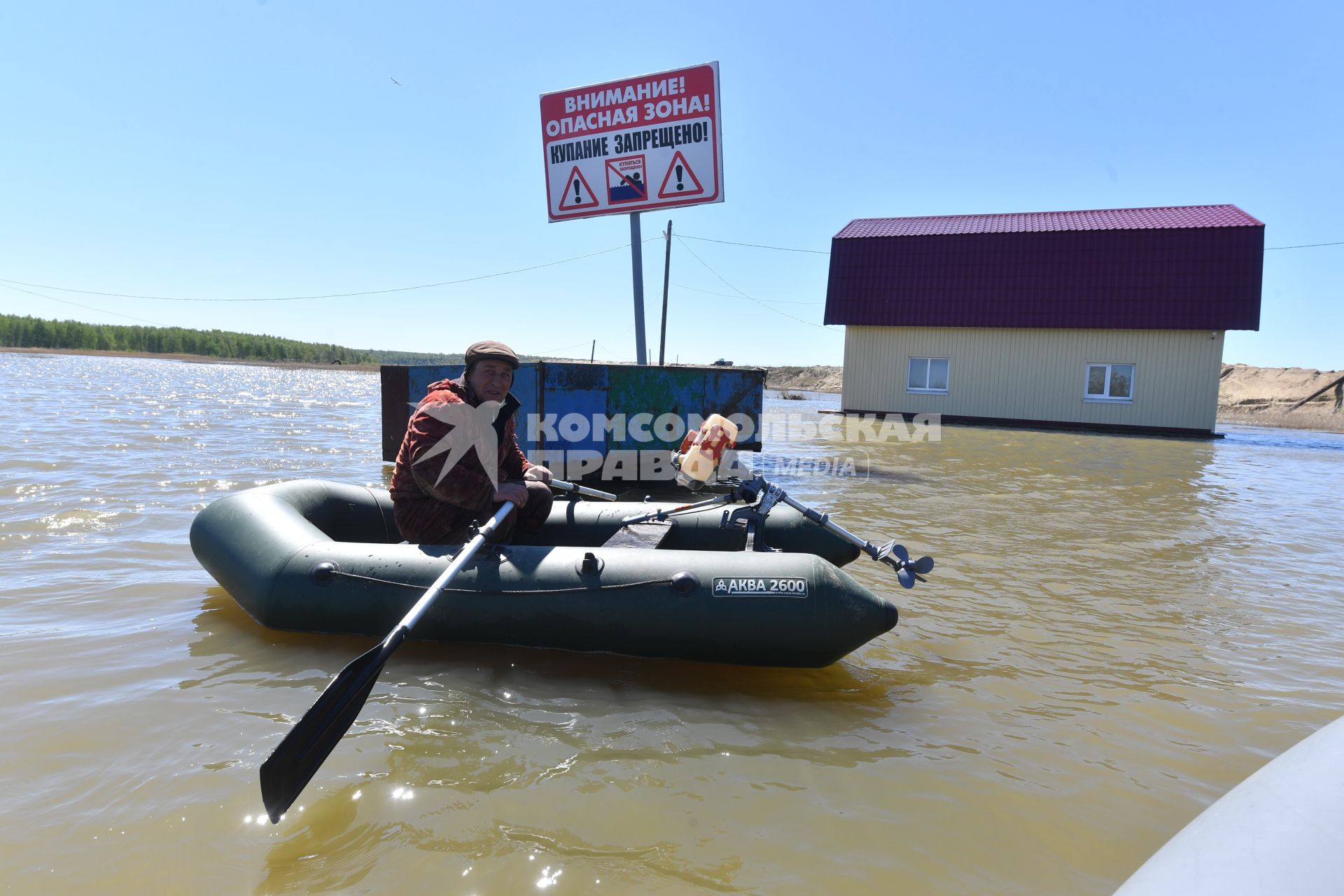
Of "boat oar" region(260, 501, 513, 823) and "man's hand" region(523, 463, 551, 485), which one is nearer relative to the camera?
"boat oar" region(260, 501, 513, 823)

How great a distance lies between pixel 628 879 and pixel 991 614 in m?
2.92

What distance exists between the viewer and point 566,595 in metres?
3.43

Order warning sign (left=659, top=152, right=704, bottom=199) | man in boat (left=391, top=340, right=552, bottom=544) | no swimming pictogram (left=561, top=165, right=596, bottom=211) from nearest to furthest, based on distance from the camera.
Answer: man in boat (left=391, top=340, right=552, bottom=544), warning sign (left=659, top=152, right=704, bottom=199), no swimming pictogram (left=561, top=165, right=596, bottom=211)

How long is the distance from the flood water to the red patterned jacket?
0.65 metres

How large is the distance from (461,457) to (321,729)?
1.60 m

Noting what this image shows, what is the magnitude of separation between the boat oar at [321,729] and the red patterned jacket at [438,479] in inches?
30.6

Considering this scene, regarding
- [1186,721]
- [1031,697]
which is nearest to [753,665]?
[1031,697]

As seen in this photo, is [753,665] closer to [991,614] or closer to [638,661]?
[638,661]

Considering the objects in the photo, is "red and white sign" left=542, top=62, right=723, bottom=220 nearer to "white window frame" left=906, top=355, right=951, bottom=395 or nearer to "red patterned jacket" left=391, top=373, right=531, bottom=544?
"red patterned jacket" left=391, top=373, right=531, bottom=544

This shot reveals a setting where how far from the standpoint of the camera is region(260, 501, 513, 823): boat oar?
7.44ft

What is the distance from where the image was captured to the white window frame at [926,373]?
18.4 m

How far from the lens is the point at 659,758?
→ 8.79 ft

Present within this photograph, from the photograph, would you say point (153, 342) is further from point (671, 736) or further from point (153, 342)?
point (671, 736)

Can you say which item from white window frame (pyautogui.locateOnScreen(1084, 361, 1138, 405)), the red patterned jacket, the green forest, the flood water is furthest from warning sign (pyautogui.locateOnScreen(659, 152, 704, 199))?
the green forest
